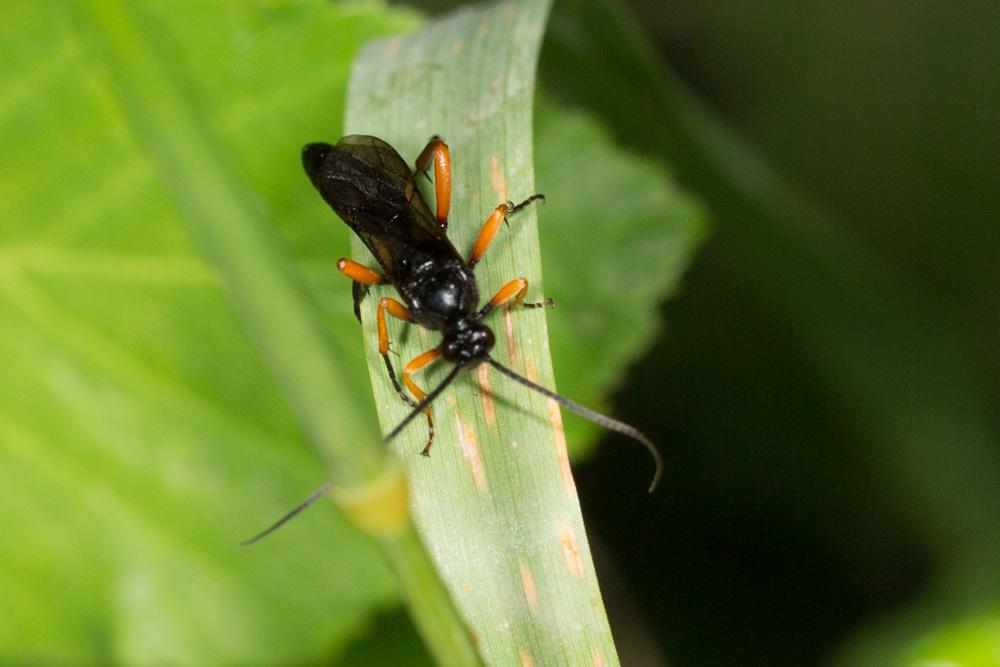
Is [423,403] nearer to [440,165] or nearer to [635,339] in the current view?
[440,165]

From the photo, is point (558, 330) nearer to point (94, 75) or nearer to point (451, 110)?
point (451, 110)

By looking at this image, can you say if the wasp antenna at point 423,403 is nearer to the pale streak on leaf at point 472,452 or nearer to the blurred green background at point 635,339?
the pale streak on leaf at point 472,452

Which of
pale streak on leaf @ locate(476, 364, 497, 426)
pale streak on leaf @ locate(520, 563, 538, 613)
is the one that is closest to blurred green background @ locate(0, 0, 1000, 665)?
pale streak on leaf @ locate(520, 563, 538, 613)

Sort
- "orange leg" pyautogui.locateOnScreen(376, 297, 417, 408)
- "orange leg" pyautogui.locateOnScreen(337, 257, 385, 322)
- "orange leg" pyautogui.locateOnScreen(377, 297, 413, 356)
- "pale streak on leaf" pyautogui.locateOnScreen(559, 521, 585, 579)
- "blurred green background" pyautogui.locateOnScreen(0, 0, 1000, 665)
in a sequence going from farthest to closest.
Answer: "blurred green background" pyautogui.locateOnScreen(0, 0, 1000, 665) < "orange leg" pyautogui.locateOnScreen(337, 257, 385, 322) < "orange leg" pyautogui.locateOnScreen(377, 297, 413, 356) < "orange leg" pyautogui.locateOnScreen(376, 297, 417, 408) < "pale streak on leaf" pyautogui.locateOnScreen(559, 521, 585, 579)

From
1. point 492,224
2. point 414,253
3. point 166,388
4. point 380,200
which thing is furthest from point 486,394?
point 166,388

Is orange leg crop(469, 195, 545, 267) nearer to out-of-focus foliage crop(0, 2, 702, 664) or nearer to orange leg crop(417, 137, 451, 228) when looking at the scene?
orange leg crop(417, 137, 451, 228)

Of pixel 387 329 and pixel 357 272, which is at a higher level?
pixel 357 272

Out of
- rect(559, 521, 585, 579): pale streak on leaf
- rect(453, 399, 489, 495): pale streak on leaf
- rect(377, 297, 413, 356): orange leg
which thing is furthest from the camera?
rect(377, 297, 413, 356): orange leg
